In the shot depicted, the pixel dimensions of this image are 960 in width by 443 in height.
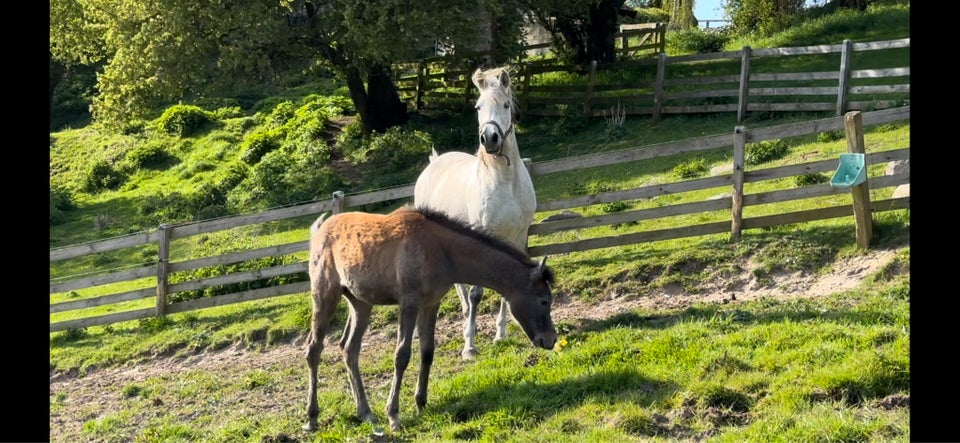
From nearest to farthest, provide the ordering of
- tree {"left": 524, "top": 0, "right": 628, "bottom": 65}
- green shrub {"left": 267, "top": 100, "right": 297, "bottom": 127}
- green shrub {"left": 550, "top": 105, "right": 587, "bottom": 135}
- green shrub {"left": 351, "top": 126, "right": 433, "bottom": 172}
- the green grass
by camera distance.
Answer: the green grass
green shrub {"left": 351, "top": 126, "right": 433, "bottom": 172}
green shrub {"left": 550, "top": 105, "right": 587, "bottom": 135}
tree {"left": 524, "top": 0, "right": 628, "bottom": 65}
green shrub {"left": 267, "top": 100, "right": 297, "bottom": 127}

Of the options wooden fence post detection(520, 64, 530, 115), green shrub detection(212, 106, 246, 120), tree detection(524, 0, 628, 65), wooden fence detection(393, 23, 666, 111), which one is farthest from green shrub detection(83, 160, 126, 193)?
tree detection(524, 0, 628, 65)

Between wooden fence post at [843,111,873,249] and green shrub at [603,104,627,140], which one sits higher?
green shrub at [603,104,627,140]

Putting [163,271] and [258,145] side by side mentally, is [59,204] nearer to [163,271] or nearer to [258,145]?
[258,145]

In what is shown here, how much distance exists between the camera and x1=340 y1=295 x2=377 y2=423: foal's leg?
24.4ft

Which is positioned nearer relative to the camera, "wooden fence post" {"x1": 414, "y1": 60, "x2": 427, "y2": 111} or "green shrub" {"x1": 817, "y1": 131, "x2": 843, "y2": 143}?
"green shrub" {"x1": 817, "y1": 131, "x2": 843, "y2": 143}

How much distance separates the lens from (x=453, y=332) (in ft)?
33.6

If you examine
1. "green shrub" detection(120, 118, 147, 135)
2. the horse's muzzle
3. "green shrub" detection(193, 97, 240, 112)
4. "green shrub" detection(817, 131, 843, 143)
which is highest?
"green shrub" detection(193, 97, 240, 112)

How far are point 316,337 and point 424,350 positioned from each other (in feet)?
3.35

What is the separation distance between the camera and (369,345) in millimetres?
10375

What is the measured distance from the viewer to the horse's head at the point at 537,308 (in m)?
6.98

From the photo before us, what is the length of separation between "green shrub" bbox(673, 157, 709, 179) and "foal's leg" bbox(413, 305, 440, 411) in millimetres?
8345

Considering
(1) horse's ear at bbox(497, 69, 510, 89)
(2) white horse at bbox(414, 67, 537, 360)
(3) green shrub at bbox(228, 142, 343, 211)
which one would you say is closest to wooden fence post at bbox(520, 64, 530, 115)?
(3) green shrub at bbox(228, 142, 343, 211)

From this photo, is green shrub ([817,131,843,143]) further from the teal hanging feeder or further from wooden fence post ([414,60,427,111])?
wooden fence post ([414,60,427,111])

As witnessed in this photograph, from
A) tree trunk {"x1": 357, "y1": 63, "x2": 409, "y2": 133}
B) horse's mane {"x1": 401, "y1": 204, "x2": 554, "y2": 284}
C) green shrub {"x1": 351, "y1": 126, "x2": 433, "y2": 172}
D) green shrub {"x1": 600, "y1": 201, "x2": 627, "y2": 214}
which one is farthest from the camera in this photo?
tree trunk {"x1": 357, "y1": 63, "x2": 409, "y2": 133}
